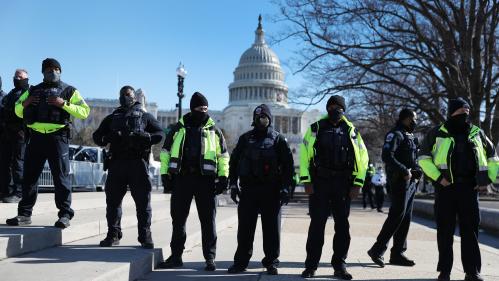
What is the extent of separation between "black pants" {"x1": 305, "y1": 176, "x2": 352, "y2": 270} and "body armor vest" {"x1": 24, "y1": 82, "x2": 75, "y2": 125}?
3012mm

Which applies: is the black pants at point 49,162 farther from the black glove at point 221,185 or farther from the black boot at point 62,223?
the black glove at point 221,185

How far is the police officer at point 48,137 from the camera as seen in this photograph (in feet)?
19.9

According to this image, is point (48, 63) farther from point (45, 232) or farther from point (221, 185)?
point (221, 185)

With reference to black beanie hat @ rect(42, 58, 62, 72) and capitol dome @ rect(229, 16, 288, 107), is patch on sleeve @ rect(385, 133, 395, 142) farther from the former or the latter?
capitol dome @ rect(229, 16, 288, 107)

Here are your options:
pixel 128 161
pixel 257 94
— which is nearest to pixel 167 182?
pixel 128 161

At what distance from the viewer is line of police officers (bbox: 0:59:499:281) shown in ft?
18.3

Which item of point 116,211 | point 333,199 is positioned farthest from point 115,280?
point 333,199

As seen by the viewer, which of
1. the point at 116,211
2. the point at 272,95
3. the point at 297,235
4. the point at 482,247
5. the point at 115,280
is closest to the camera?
the point at 115,280

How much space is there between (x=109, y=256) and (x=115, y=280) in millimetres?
693

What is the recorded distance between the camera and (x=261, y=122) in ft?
19.4

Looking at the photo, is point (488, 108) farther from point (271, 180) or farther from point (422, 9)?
point (271, 180)

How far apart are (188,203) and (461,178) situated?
9.67 ft

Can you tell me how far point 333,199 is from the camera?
564cm

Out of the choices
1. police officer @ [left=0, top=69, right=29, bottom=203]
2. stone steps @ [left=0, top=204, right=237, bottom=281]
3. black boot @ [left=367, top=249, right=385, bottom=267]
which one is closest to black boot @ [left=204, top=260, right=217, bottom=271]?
stone steps @ [left=0, top=204, right=237, bottom=281]
